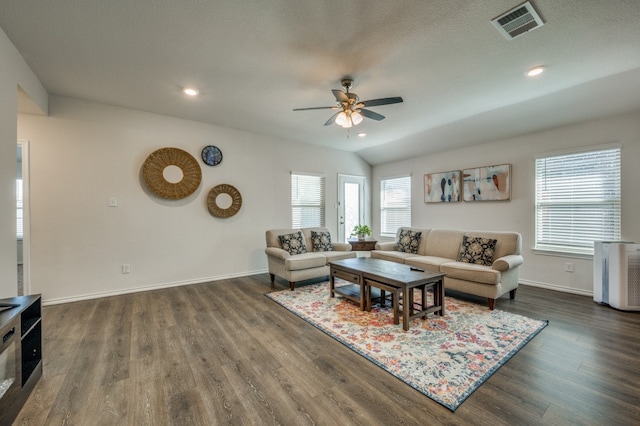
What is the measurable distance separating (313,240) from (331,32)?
3270 millimetres

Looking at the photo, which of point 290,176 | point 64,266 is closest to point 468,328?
point 290,176

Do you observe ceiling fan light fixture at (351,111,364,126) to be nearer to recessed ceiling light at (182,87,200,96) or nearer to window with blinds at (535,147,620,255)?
recessed ceiling light at (182,87,200,96)

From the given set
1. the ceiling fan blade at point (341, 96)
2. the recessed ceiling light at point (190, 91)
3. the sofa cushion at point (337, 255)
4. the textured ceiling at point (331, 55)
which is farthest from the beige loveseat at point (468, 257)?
the recessed ceiling light at point (190, 91)

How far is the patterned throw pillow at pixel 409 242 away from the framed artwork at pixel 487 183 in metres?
1.28

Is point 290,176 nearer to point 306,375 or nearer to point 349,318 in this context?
point 349,318

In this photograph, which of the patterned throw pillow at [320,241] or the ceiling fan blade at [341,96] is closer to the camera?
the ceiling fan blade at [341,96]

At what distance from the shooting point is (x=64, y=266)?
3.56 m

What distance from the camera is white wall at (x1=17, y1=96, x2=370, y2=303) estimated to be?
137 inches

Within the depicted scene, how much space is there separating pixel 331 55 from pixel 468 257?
310cm

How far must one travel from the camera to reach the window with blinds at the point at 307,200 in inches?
223

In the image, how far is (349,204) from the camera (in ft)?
21.5

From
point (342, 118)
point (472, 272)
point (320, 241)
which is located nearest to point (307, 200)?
point (320, 241)

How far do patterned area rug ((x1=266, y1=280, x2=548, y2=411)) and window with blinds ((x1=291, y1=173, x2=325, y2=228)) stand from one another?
243 centimetres

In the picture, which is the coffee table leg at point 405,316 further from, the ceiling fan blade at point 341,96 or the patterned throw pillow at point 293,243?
the patterned throw pillow at point 293,243
